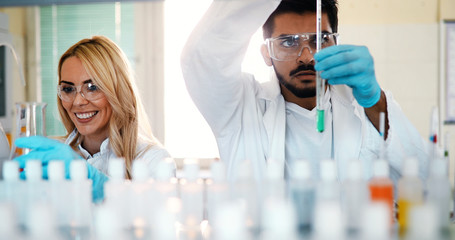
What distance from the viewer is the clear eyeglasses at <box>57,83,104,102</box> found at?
1.95 meters

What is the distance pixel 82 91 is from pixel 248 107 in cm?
73

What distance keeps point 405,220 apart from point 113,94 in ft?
4.46

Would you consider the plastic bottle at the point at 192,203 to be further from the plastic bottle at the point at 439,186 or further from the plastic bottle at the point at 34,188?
the plastic bottle at the point at 439,186

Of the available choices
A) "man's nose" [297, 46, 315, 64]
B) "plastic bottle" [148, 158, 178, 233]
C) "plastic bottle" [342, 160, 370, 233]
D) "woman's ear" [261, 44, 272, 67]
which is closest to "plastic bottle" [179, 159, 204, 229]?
"plastic bottle" [148, 158, 178, 233]

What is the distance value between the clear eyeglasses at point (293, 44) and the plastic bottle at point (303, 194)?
2.33ft

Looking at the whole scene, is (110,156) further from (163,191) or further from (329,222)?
(329,222)

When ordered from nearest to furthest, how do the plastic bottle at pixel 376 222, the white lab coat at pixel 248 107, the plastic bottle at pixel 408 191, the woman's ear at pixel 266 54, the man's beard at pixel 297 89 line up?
the plastic bottle at pixel 376 222, the plastic bottle at pixel 408 191, the white lab coat at pixel 248 107, the man's beard at pixel 297 89, the woman's ear at pixel 266 54

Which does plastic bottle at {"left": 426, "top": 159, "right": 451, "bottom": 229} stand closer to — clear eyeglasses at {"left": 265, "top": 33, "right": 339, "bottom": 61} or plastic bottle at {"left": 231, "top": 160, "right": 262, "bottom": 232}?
plastic bottle at {"left": 231, "top": 160, "right": 262, "bottom": 232}

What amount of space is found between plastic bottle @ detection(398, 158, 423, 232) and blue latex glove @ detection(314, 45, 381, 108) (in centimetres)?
42

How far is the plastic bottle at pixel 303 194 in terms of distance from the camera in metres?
1.09

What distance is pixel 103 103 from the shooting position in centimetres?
197

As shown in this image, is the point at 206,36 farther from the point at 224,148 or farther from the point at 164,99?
the point at 164,99

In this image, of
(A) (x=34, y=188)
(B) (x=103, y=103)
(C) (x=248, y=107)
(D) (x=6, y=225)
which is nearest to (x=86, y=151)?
(B) (x=103, y=103)

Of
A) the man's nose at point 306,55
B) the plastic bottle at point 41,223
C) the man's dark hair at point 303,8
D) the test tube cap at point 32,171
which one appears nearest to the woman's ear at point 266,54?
the man's dark hair at point 303,8
